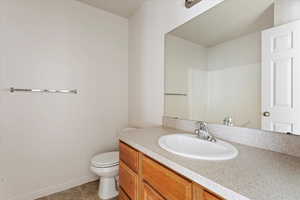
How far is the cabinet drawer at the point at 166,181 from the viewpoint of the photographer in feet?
2.15

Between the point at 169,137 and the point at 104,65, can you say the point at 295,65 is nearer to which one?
the point at 169,137

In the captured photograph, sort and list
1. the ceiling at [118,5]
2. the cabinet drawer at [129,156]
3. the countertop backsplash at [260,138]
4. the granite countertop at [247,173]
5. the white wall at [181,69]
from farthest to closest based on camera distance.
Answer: the ceiling at [118,5]
the white wall at [181,69]
the cabinet drawer at [129,156]
the countertop backsplash at [260,138]
the granite countertop at [247,173]

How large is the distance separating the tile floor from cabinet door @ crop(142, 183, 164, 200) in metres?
1.02

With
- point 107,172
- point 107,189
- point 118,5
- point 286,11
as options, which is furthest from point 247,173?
point 118,5

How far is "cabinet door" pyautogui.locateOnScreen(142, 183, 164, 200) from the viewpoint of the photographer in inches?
31.7

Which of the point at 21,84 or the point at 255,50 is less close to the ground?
the point at 255,50

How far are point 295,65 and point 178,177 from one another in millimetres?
837

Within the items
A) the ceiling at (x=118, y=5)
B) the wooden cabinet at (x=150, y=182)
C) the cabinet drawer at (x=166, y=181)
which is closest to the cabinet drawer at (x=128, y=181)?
the wooden cabinet at (x=150, y=182)

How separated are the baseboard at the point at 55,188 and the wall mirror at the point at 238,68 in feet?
4.80

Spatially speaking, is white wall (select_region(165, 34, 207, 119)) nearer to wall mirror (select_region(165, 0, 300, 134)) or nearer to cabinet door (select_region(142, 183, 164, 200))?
wall mirror (select_region(165, 0, 300, 134))

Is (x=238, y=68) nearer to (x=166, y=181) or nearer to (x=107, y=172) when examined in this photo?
(x=166, y=181)

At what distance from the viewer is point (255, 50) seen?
0.94m

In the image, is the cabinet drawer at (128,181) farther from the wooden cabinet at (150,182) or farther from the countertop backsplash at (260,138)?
the countertop backsplash at (260,138)

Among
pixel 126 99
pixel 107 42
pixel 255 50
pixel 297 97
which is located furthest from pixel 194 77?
pixel 107 42
